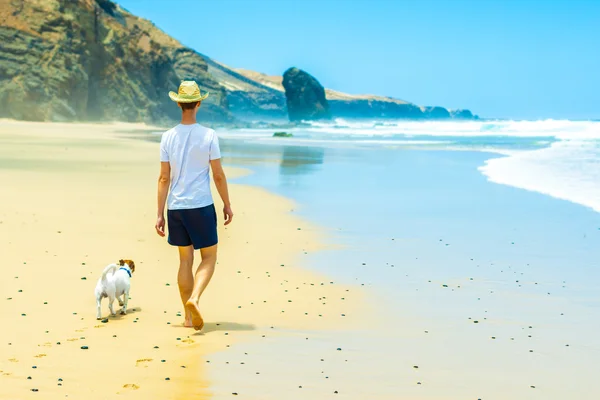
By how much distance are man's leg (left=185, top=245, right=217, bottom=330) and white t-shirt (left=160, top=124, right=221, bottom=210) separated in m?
0.40

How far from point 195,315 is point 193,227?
621 mm

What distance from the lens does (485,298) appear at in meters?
6.41

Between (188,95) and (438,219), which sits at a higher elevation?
(188,95)

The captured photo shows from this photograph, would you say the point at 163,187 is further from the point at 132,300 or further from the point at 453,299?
the point at 453,299

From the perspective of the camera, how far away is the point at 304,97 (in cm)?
17075

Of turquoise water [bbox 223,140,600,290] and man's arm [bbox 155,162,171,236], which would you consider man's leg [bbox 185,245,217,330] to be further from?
turquoise water [bbox 223,140,600,290]

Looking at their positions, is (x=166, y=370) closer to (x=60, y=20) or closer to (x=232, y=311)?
(x=232, y=311)

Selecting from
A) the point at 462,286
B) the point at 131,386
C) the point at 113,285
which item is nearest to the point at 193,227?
the point at 113,285

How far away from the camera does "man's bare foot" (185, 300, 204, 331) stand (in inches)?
204

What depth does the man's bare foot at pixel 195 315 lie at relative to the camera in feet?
17.0

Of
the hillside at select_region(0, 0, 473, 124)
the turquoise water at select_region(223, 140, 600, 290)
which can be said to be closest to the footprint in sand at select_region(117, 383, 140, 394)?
the turquoise water at select_region(223, 140, 600, 290)

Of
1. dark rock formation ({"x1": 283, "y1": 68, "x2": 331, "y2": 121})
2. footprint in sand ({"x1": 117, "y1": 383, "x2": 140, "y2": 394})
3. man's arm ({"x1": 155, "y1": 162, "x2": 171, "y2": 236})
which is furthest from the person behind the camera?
dark rock formation ({"x1": 283, "y1": 68, "x2": 331, "y2": 121})

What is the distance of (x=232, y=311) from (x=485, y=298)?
2119 millimetres

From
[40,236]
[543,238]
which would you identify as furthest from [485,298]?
[40,236]
